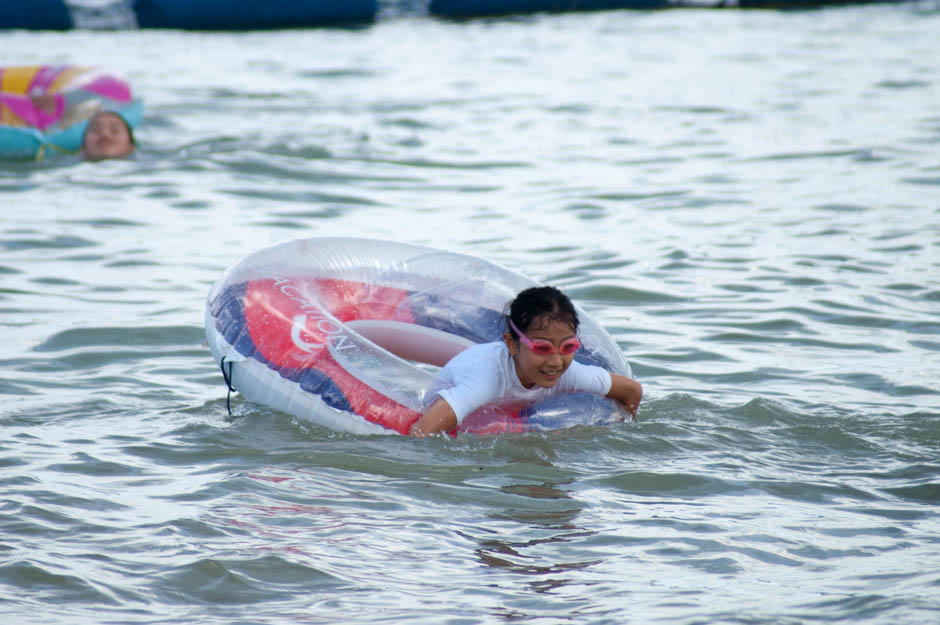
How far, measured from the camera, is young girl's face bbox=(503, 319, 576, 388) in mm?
4305

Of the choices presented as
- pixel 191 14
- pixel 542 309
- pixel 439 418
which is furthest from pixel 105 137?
pixel 191 14

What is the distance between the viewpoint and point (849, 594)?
132 inches

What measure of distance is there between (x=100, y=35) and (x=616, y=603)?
21.0 m

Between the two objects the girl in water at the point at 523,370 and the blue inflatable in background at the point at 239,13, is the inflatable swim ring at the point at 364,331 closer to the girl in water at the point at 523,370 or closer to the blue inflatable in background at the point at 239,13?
the girl in water at the point at 523,370

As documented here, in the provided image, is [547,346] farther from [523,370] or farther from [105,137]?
[105,137]

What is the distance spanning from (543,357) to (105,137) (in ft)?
24.2

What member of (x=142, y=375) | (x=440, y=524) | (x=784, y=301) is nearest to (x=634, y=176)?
(x=784, y=301)

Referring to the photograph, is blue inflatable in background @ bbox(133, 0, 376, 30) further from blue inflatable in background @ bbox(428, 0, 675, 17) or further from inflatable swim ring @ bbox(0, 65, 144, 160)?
inflatable swim ring @ bbox(0, 65, 144, 160)

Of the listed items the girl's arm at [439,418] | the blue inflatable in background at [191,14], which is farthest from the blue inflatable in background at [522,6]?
the girl's arm at [439,418]

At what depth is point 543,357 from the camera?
14.2 feet

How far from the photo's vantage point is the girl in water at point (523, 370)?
4320 millimetres

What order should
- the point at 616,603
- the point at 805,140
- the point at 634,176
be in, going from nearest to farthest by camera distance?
the point at 616,603, the point at 634,176, the point at 805,140

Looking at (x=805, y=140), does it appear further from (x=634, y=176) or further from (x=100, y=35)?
(x=100, y=35)

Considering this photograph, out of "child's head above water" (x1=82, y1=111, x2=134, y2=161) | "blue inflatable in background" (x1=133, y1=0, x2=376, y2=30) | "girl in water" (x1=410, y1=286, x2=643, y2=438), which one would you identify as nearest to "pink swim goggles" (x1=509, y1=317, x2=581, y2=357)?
"girl in water" (x1=410, y1=286, x2=643, y2=438)
